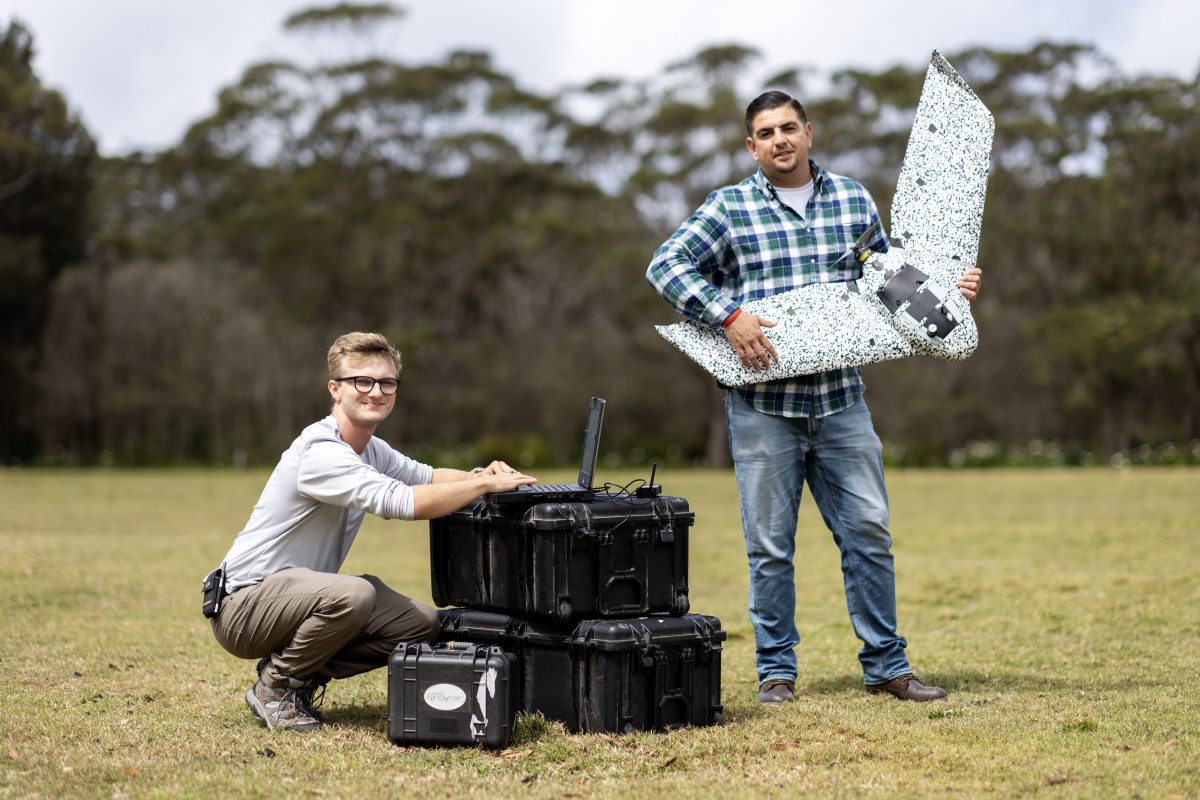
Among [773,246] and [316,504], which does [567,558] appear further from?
[773,246]

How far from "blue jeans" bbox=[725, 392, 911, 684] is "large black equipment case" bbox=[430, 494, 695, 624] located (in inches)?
20.2

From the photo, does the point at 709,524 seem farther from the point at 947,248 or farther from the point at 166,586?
the point at 947,248

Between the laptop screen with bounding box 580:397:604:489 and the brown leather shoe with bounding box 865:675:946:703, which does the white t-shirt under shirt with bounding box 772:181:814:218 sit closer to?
the laptop screen with bounding box 580:397:604:489

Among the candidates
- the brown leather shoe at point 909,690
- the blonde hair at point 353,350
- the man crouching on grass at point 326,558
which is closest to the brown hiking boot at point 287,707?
the man crouching on grass at point 326,558

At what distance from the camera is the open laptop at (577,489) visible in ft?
12.8

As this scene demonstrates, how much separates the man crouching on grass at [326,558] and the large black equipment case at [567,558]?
0.55 ft

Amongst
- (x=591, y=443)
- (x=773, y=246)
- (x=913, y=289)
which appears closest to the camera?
(x=591, y=443)

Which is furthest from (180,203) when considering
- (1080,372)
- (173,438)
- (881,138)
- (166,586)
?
(166,586)

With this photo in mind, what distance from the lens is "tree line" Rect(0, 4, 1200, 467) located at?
28.2 meters

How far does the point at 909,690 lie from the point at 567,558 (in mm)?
1567

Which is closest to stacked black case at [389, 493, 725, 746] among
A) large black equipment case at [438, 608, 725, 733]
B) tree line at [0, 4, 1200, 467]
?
large black equipment case at [438, 608, 725, 733]

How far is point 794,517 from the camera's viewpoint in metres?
4.59

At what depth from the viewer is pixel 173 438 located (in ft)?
96.0

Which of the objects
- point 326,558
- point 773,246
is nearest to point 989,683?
point 773,246
